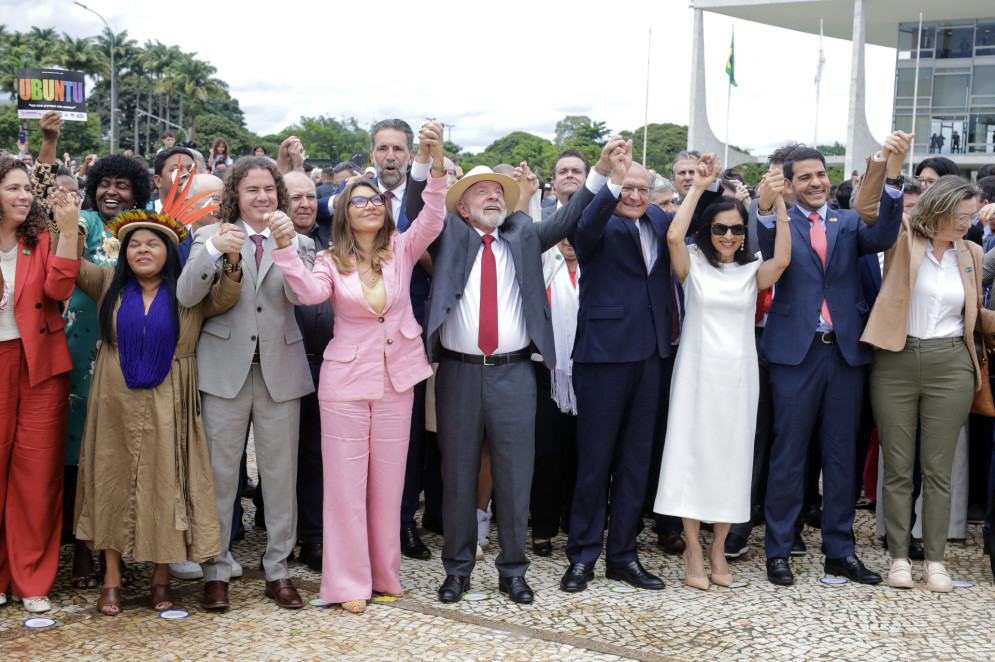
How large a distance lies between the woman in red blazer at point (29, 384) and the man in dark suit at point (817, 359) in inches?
149

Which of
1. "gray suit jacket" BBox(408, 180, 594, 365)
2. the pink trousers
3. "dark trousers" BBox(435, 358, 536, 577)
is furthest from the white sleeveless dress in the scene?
the pink trousers

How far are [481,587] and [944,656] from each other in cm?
225

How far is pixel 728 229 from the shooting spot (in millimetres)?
4867

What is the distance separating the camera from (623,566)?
502 centimetres

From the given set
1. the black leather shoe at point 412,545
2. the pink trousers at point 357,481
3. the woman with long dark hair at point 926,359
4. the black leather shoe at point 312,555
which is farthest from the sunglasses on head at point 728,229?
the black leather shoe at point 312,555

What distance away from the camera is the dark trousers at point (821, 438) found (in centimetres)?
507

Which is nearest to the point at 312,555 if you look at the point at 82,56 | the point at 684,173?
the point at 684,173

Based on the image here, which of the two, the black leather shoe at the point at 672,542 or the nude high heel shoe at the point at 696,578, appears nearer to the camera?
the nude high heel shoe at the point at 696,578

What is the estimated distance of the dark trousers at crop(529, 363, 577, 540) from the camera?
5586 mm

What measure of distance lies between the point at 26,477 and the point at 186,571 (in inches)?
38.3

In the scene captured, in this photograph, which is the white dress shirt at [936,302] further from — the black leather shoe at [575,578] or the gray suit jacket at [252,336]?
the gray suit jacket at [252,336]

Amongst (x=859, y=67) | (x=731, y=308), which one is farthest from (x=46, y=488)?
(x=859, y=67)

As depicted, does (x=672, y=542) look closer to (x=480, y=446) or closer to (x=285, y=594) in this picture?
(x=480, y=446)

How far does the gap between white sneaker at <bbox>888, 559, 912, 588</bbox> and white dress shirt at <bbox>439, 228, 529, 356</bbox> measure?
7.96 feet
